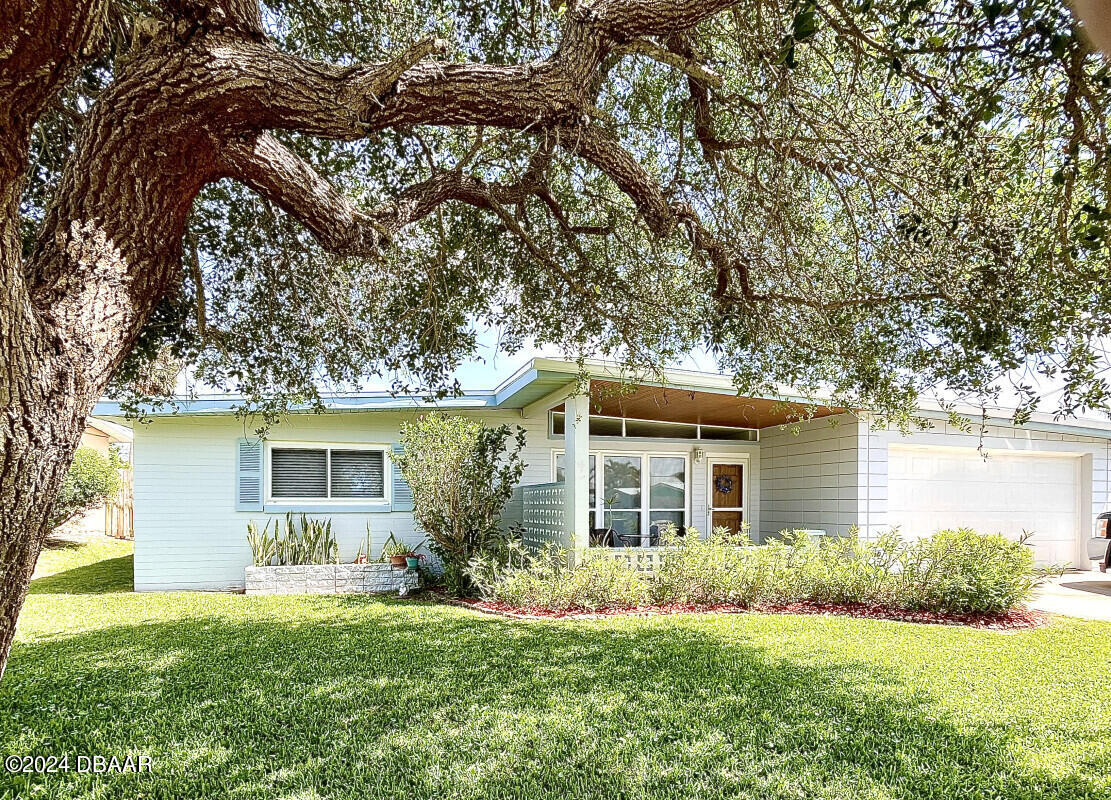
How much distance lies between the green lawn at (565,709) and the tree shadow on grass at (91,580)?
3.87 metres

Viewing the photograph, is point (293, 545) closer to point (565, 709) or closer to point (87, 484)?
point (565, 709)

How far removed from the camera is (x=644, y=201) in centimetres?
466

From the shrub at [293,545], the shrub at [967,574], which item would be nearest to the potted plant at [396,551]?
the shrub at [293,545]

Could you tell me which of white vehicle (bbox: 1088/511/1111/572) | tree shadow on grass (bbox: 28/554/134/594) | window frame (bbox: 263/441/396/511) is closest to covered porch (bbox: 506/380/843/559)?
window frame (bbox: 263/441/396/511)

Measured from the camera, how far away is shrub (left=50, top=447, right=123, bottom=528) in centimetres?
1471

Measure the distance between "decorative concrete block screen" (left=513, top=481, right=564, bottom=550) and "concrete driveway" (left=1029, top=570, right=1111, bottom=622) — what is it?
6393 mm

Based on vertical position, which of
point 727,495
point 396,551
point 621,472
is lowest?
point 396,551

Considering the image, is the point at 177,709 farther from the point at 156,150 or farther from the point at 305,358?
the point at 156,150

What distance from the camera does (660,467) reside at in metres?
13.0

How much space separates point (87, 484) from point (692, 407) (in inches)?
549

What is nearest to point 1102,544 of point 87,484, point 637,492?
point 637,492

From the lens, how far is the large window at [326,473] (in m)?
Answer: 11.0

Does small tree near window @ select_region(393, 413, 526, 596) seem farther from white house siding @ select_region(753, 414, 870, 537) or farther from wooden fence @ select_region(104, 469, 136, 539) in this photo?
wooden fence @ select_region(104, 469, 136, 539)

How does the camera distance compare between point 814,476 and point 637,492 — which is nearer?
point 814,476
